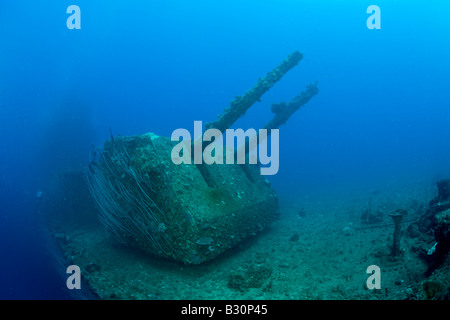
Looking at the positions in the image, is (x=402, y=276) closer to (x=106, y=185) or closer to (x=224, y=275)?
(x=224, y=275)

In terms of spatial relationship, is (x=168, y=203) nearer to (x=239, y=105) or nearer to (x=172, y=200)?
(x=172, y=200)

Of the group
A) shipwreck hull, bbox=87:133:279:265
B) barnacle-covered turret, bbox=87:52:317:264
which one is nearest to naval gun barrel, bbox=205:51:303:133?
barnacle-covered turret, bbox=87:52:317:264

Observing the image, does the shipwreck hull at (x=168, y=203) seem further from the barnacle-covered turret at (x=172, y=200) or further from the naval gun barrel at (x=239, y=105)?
the naval gun barrel at (x=239, y=105)

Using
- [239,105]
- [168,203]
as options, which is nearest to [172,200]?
[168,203]

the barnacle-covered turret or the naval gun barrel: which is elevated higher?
the naval gun barrel

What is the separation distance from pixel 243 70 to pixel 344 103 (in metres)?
48.4

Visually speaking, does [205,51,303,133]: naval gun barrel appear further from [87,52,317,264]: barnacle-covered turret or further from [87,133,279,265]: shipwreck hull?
[87,133,279,265]: shipwreck hull

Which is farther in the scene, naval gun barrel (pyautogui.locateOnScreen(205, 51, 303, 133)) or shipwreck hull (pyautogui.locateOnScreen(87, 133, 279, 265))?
naval gun barrel (pyautogui.locateOnScreen(205, 51, 303, 133))

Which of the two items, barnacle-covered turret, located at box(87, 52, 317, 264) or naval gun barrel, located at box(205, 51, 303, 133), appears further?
naval gun barrel, located at box(205, 51, 303, 133)

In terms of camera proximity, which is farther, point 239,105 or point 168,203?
point 239,105

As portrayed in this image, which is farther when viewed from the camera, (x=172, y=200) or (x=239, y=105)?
(x=239, y=105)

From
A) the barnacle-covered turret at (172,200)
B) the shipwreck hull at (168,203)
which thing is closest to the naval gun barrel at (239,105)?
the barnacle-covered turret at (172,200)

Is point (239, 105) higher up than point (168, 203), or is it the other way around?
point (239, 105)
